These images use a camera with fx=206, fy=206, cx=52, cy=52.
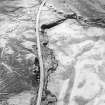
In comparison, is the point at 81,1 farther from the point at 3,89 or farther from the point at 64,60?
the point at 3,89

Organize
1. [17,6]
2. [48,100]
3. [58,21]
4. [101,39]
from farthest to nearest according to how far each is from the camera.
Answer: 1. [17,6]
2. [58,21]
3. [101,39]
4. [48,100]

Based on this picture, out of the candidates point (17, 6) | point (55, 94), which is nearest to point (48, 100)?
point (55, 94)

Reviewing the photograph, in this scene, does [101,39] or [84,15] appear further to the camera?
[84,15]

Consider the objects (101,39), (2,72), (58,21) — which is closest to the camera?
(2,72)

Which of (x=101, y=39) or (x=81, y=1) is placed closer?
(x=101, y=39)

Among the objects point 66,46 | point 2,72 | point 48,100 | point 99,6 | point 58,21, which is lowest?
point 48,100

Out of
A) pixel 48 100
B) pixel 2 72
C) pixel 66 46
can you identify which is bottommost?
pixel 48 100

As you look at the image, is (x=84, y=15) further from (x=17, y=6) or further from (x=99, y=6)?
(x=17, y=6)

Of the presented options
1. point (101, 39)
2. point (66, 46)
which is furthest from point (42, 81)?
point (101, 39)

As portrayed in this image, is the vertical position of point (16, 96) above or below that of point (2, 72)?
below
